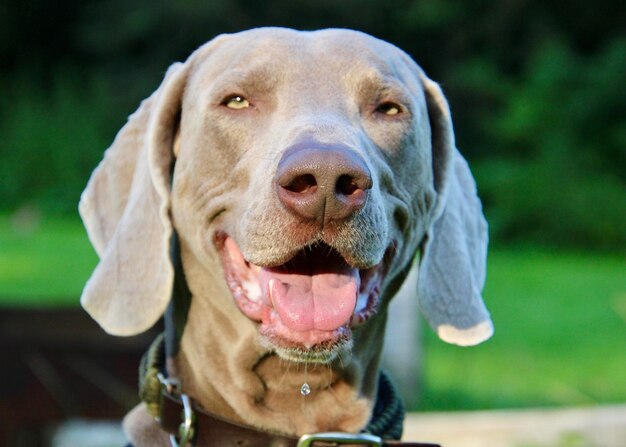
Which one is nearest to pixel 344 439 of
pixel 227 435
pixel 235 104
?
pixel 227 435

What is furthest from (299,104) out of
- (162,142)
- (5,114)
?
(5,114)

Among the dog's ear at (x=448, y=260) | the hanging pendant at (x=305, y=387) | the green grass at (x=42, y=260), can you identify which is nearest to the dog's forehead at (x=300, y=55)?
the dog's ear at (x=448, y=260)

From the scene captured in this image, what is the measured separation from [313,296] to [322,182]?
0.36 m

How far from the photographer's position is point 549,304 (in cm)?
1231

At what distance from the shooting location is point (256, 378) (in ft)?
10.2

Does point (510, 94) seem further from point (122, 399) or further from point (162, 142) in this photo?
point (162, 142)

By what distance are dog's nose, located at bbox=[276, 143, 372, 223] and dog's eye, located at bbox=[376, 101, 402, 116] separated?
0.53 m

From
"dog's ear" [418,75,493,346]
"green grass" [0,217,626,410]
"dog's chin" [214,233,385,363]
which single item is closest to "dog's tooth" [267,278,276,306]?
"dog's chin" [214,233,385,363]

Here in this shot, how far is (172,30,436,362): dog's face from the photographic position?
2723mm

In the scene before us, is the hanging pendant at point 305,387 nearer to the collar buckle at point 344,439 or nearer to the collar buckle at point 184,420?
the collar buckle at point 344,439

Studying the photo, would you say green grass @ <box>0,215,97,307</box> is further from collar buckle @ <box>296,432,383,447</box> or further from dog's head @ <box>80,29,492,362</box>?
collar buckle @ <box>296,432,383,447</box>

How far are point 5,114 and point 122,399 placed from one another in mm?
15698

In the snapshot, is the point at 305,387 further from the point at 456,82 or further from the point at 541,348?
the point at 456,82

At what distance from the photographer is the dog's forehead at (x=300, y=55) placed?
125 inches
